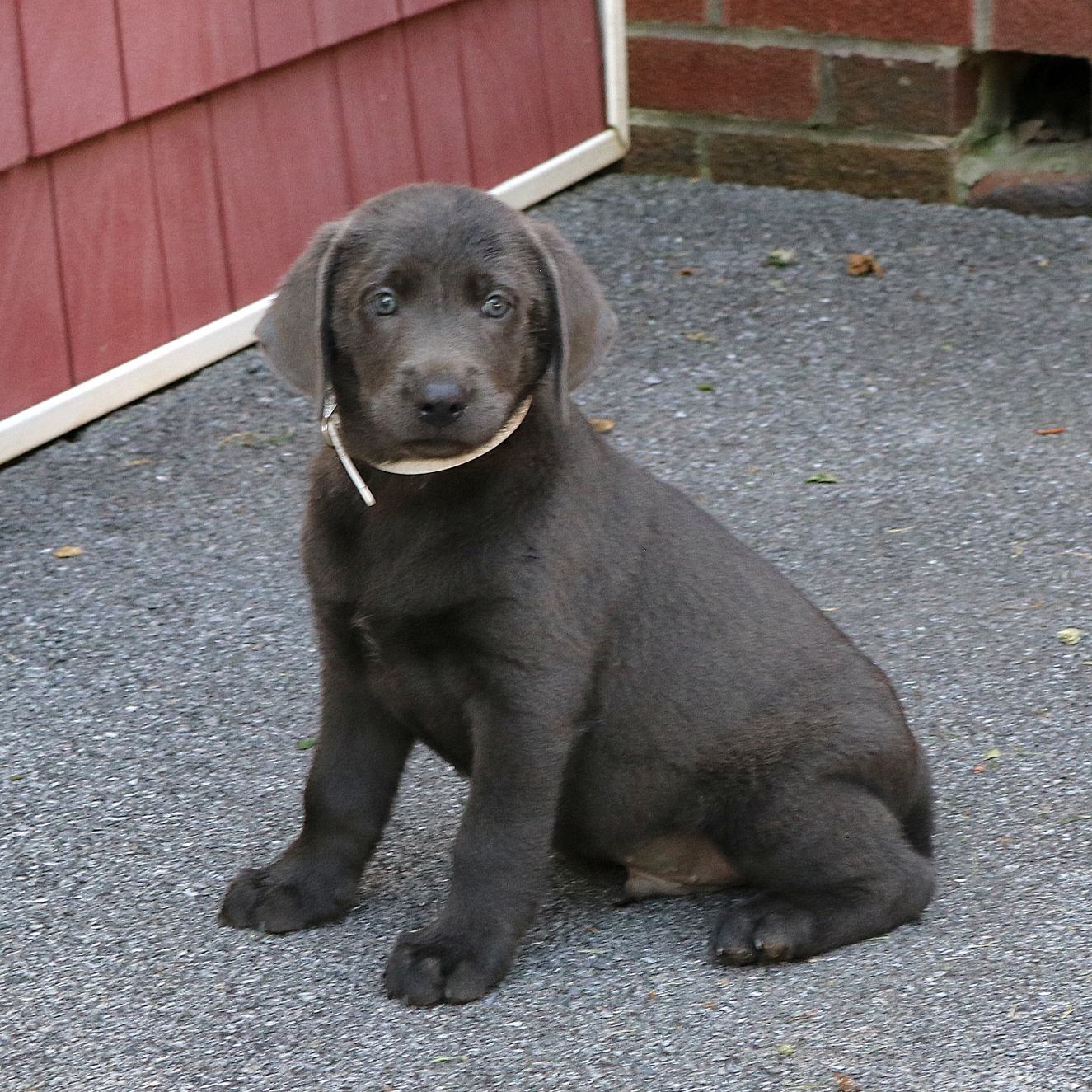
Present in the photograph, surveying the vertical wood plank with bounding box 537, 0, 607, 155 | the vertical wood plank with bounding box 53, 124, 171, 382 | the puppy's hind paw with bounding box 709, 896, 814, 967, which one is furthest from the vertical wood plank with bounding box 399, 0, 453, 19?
the puppy's hind paw with bounding box 709, 896, 814, 967

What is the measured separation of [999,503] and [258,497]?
2.13m

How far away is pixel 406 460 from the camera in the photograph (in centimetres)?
310

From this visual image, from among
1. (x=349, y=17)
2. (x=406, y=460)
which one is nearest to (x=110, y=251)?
(x=349, y=17)

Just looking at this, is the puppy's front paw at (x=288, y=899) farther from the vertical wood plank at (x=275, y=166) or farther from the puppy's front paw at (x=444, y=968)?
the vertical wood plank at (x=275, y=166)

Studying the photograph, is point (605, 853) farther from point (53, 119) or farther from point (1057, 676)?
point (53, 119)

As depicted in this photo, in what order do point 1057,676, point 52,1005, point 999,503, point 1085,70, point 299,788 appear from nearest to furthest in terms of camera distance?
point 52,1005 < point 299,788 < point 1057,676 < point 999,503 < point 1085,70

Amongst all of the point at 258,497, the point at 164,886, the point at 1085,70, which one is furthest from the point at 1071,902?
the point at 1085,70

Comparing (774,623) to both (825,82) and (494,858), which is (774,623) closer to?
(494,858)

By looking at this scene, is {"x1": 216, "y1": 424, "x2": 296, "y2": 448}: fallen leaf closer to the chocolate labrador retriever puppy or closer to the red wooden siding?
the red wooden siding

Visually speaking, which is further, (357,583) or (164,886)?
(164,886)

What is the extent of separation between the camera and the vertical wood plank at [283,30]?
236 inches

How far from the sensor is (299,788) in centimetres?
388

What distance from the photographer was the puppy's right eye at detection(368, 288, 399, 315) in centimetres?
304

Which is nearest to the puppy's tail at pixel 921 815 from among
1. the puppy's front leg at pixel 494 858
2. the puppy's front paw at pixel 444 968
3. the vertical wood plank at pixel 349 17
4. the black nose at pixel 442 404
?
the puppy's front leg at pixel 494 858
